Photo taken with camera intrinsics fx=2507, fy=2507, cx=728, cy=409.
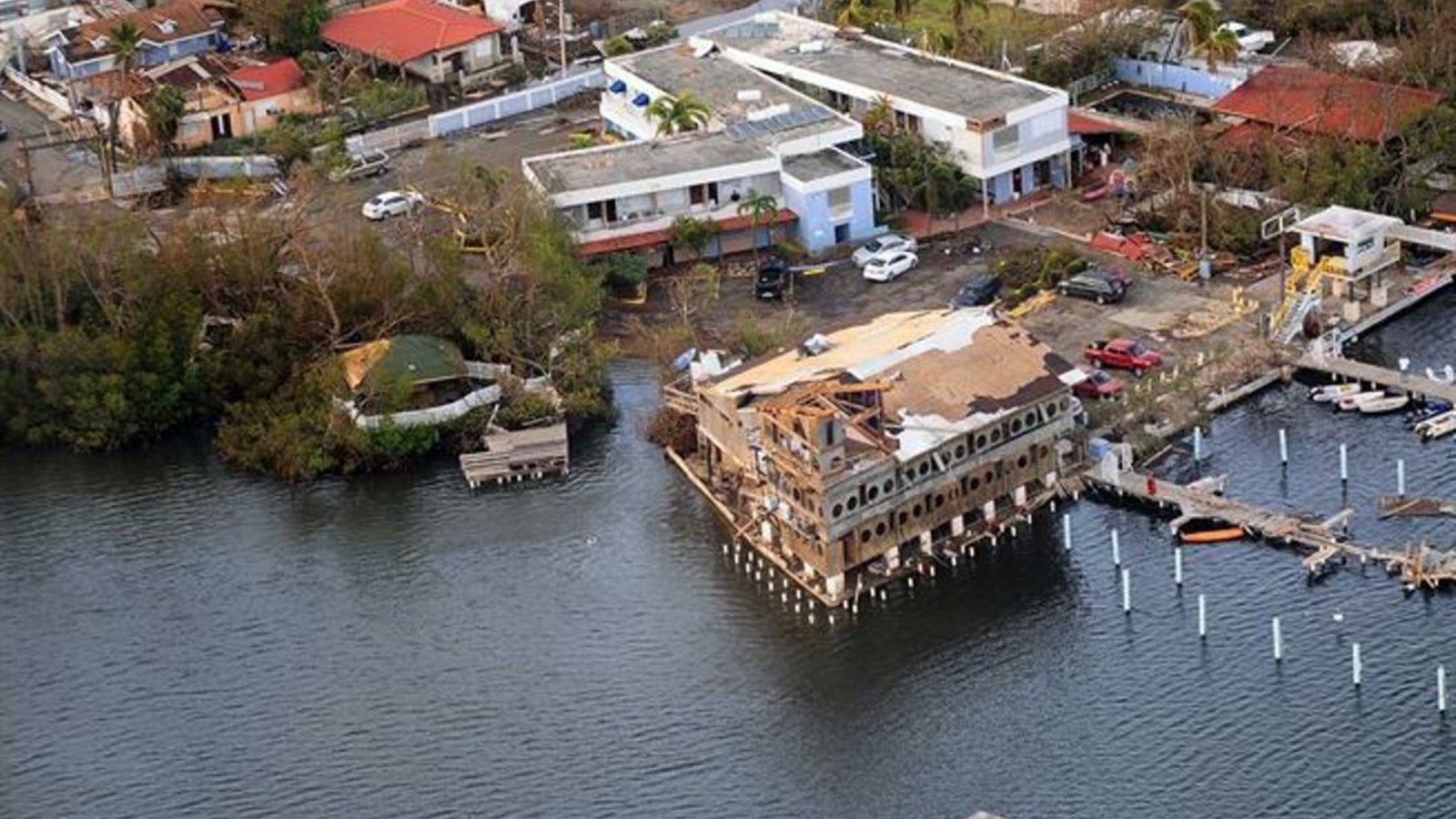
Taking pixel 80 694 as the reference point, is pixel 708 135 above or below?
above

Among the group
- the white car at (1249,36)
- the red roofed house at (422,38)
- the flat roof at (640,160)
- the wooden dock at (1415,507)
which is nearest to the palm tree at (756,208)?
the flat roof at (640,160)

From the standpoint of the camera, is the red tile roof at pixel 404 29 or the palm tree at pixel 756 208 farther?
the red tile roof at pixel 404 29

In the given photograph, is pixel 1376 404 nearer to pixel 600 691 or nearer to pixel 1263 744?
pixel 1263 744

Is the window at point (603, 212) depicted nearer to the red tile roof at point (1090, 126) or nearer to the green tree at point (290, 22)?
the red tile roof at point (1090, 126)

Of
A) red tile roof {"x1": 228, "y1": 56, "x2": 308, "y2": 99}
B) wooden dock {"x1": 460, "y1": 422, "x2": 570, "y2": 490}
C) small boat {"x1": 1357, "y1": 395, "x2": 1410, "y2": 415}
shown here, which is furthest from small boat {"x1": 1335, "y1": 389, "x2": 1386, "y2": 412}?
red tile roof {"x1": 228, "y1": 56, "x2": 308, "y2": 99}

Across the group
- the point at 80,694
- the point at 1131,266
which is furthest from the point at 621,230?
the point at 80,694

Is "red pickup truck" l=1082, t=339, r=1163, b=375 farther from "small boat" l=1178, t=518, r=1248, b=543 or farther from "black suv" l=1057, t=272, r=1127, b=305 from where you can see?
"small boat" l=1178, t=518, r=1248, b=543
